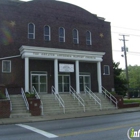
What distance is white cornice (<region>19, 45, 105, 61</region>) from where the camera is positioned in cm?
2147

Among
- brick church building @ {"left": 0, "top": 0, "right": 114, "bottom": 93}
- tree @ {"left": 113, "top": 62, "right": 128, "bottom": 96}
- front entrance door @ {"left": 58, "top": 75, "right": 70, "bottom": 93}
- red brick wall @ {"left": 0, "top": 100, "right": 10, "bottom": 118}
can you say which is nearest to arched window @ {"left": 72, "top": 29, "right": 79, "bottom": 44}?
brick church building @ {"left": 0, "top": 0, "right": 114, "bottom": 93}

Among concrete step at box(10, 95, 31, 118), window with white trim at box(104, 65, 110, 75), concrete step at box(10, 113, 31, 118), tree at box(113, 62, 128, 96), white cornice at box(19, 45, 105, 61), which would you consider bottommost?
concrete step at box(10, 113, 31, 118)

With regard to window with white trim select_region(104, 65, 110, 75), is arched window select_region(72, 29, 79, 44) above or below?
above

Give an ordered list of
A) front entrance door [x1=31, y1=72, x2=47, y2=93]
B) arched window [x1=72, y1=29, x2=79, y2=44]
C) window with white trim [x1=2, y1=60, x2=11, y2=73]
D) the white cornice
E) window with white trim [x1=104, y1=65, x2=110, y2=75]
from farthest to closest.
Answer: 1. window with white trim [x1=104, y1=65, x2=110, y2=75]
2. arched window [x1=72, y1=29, x2=79, y2=44]
3. front entrance door [x1=31, y1=72, x2=47, y2=93]
4. window with white trim [x1=2, y1=60, x2=11, y2=73]
5. the white cornice

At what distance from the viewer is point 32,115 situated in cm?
1816

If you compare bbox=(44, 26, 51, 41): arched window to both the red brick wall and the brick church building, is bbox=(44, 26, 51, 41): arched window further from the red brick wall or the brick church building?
the red brick wall

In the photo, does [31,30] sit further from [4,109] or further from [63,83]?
[4,109]

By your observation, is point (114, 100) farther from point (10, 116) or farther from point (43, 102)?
point (10, 116)

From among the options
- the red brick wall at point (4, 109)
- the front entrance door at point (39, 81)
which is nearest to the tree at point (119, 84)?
the front entrance door at point (39, 81)

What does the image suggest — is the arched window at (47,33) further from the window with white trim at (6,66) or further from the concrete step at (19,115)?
the concrete step at (19,115)

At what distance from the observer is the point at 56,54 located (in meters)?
22.8

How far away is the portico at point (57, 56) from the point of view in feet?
70.1

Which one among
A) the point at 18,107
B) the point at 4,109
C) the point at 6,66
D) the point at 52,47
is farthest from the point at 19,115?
the point at 52,47

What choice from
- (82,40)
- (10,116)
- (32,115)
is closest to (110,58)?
(82,40)
